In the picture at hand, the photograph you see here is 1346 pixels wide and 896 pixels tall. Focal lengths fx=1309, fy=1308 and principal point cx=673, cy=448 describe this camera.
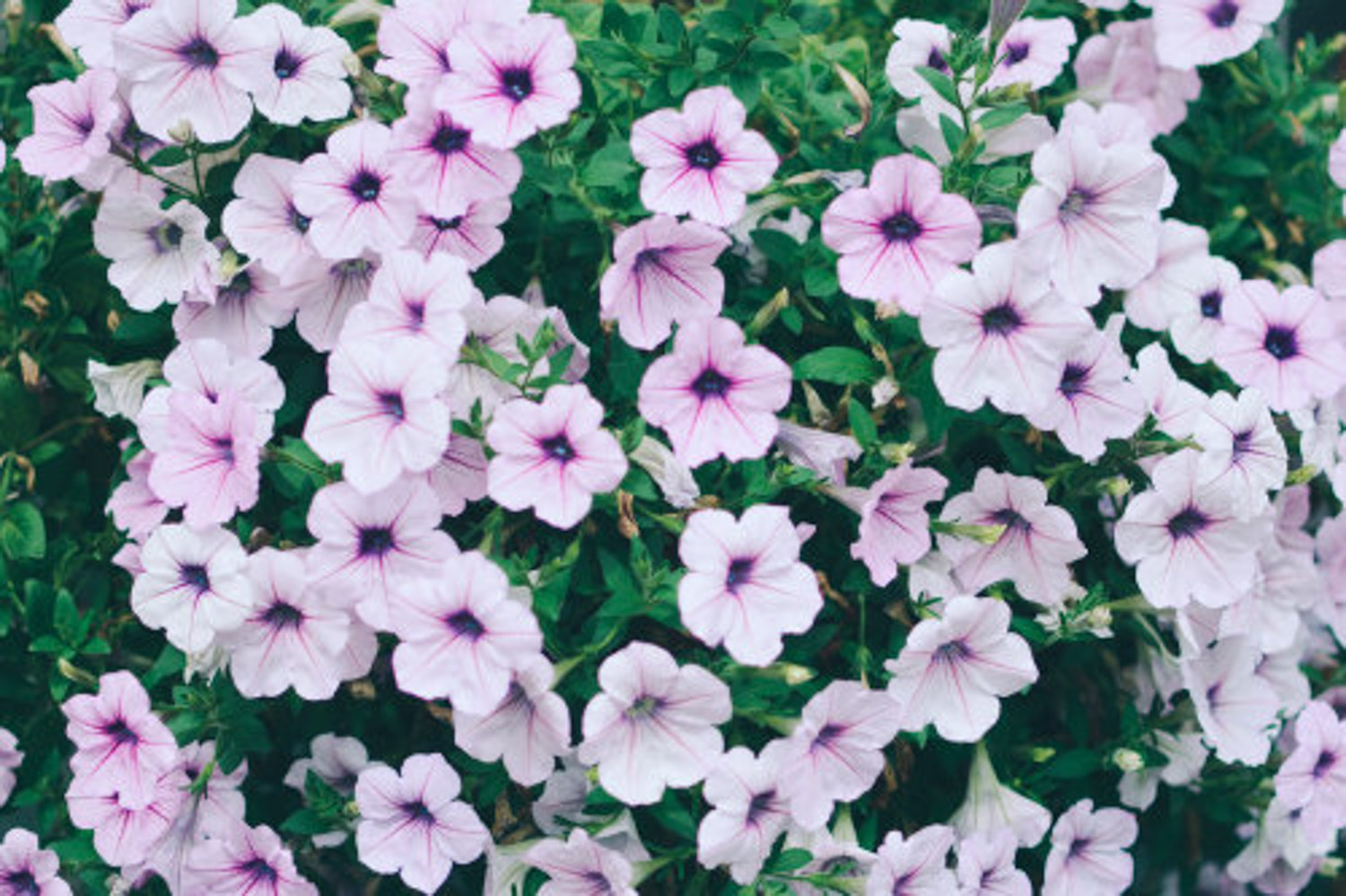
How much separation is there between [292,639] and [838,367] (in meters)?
0.73

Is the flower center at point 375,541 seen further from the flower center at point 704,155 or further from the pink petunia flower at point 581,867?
the flower center at point 704,155

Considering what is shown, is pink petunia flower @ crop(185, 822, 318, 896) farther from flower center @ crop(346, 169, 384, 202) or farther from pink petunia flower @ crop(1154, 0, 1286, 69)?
pink petunia flower @ crop(1154, 0, 1286, 69)

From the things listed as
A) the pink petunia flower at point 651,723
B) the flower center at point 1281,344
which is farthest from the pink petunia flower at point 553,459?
the flower center at point 1281,344

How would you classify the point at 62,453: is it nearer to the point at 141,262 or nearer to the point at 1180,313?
the point at 141,262

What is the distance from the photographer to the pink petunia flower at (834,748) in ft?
4.95

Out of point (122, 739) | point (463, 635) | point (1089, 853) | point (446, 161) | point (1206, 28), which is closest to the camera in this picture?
point (463, 635)

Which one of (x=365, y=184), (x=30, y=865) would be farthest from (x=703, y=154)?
(x=30, y=865)

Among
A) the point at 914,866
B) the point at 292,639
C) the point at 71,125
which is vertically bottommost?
the point at 914,866

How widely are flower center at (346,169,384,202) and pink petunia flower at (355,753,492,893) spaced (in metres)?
0.67

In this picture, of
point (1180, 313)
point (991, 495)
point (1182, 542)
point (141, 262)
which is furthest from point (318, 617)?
point (1180, 313)

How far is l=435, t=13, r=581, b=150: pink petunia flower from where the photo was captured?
1467 mm

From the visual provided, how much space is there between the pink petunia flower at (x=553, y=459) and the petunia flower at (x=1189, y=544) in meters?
0.66

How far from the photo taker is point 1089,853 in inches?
69.4

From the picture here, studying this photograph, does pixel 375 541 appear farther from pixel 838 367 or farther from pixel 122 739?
pixel 838 367
